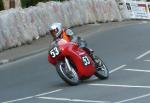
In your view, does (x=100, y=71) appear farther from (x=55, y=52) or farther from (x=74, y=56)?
(x=55, y=52)

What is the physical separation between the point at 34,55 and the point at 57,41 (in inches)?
343

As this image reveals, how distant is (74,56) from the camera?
1670 cm

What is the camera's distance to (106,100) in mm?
13914

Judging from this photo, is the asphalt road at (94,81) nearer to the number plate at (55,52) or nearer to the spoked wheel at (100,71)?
the spoked wheel at (100,71)

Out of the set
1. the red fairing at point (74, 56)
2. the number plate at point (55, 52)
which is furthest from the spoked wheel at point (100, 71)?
the number plate at point (55, 52)

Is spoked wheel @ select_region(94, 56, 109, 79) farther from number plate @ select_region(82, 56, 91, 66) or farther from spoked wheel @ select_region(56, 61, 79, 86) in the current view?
spoked wheel @ select_region(56, 61, 79, 86)

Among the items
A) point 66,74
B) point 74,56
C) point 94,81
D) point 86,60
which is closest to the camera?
point 66,74

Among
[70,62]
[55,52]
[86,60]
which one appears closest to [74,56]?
[70,62]

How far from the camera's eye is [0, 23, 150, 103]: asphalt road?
1466 centimetres

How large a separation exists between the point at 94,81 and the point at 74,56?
950 millimetres

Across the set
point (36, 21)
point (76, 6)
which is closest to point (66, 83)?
point (36, 21)

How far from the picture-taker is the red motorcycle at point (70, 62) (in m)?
16.5

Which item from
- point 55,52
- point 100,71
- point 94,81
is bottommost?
point 94,81

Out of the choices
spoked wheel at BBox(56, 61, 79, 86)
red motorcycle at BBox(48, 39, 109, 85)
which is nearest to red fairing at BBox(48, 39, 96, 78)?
red motorcycle at BBox(48, 39, 109, 85)
